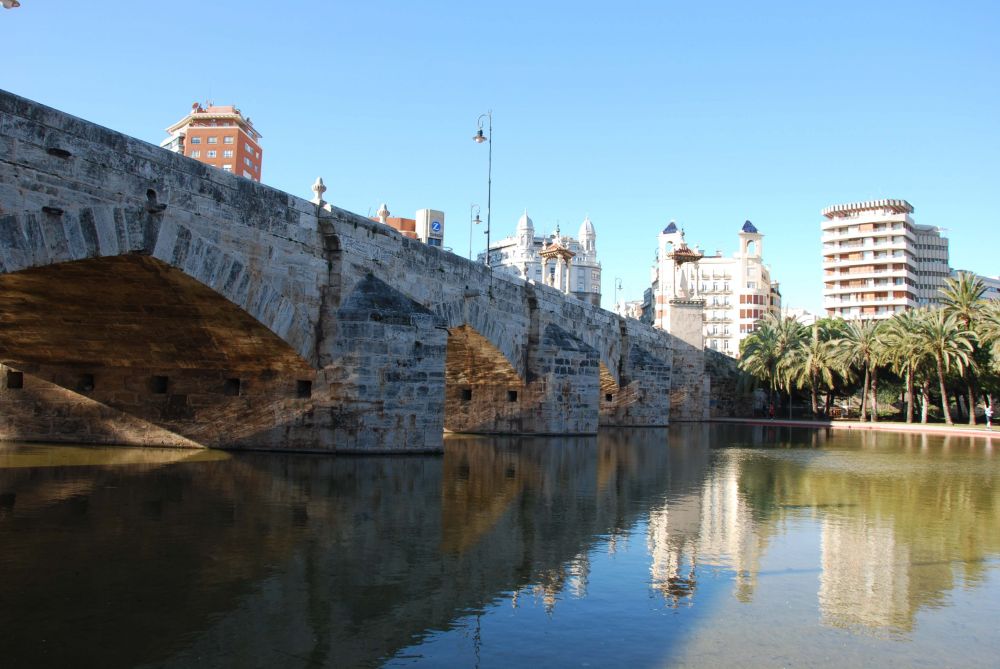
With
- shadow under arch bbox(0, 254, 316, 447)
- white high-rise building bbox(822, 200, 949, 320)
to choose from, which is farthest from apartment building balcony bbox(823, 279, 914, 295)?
shadow under arch bbox(0, 254, 316, 447)

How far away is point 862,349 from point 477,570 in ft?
129

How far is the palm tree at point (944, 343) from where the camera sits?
36.6 meters

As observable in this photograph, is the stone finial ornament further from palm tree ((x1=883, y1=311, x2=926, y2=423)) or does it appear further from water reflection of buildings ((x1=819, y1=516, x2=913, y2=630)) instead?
palm tree ((x1=883, y1=311, x2=926, y2=423))

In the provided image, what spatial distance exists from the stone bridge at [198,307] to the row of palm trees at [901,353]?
2618cm

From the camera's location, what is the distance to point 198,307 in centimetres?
1380

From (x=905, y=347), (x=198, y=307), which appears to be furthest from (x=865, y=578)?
(x=905, y=347)

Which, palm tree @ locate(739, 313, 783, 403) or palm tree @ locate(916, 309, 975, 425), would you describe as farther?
palm tree @ locate(739, 313, 783, 403)

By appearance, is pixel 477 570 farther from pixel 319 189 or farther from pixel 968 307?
pixel 968 307

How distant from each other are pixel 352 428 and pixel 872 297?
84.2 meters

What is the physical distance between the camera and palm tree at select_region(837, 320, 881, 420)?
41.1 m

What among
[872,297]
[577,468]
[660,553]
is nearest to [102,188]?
[660,553]

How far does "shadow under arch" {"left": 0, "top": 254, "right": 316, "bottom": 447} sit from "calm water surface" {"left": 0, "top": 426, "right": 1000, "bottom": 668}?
2.59 metres

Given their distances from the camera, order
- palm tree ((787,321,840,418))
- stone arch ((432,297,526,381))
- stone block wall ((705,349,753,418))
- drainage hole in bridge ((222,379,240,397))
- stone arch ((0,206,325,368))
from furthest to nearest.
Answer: stone block wall ((705,349,753,418))
palm tree ((787,321,840,418))
stone arch ((432,297,526,381))
drainage hole in bridge ((222,379,240,397))
stone arch ((0,206,325,368))

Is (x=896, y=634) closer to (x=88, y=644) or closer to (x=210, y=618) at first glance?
(x=210, y=618)
